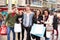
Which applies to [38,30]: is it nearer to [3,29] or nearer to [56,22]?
[56,22]

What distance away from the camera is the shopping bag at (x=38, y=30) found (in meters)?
5.73

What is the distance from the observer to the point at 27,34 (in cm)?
589

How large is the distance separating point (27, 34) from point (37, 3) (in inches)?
29.3

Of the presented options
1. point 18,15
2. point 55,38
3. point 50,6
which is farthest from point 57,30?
point 18,15

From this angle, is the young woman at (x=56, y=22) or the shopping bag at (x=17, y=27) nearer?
the young woman at (x=56, y=22)

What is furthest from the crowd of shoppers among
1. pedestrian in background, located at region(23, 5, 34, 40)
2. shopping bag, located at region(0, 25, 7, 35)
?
shopping bag, located at region(0, 25, 7, 35)

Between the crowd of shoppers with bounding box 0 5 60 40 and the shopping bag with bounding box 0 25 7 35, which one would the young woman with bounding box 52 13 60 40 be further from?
the shopping bag with bounding box 0 25 7 35

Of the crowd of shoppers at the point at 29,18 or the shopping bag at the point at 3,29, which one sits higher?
the crowd of shoppers at the point at 29,18

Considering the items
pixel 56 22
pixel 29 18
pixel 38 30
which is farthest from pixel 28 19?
pixel 56 22

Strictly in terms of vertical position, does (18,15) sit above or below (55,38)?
above

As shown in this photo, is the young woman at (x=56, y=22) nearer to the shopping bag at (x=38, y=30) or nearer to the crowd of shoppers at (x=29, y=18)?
the crowd of shoppers at (x=29, y=18)

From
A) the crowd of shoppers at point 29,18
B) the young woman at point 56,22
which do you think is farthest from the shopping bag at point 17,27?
the young woman at point 56,22

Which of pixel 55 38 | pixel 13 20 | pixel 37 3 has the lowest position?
pixel 55 38

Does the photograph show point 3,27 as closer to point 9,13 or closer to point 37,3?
point 9,13
